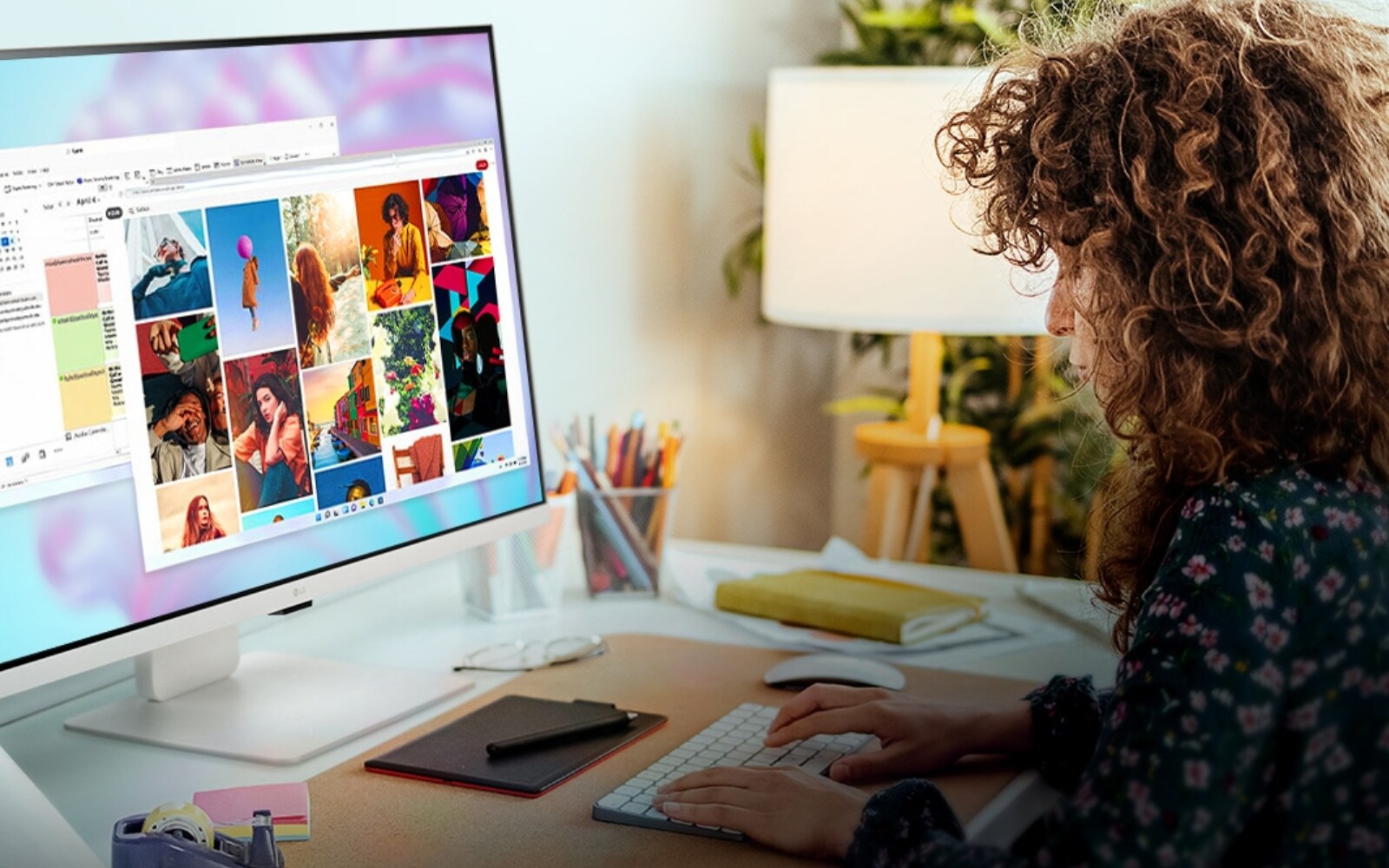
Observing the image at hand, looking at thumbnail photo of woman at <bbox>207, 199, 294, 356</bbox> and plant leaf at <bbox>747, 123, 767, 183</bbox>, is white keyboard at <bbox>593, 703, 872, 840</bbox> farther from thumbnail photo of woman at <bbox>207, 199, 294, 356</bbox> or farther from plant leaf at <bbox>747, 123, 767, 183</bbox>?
plant leaf at <bbox>747, 123, 767, 183</bbox>

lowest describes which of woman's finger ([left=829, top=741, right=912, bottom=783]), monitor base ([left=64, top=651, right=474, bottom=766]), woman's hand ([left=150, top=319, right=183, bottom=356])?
woman's finger ([left=829, top=741, right=912, bottom=783])

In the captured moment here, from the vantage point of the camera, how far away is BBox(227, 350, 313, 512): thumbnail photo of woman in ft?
3.67

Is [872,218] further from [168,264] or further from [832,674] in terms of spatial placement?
[168,264]

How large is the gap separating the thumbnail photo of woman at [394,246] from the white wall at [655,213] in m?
0.28

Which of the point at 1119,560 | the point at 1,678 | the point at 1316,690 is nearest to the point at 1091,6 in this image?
the point at 1119,560

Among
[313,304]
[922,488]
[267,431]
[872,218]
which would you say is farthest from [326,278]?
[922,488]

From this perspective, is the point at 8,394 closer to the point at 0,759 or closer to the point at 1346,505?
the point at 0,759

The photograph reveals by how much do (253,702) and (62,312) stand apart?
371 mm

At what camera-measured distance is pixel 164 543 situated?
42.2 inches

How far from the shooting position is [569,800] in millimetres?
1028

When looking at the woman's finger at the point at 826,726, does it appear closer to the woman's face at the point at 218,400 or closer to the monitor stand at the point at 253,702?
the monitor stand at the point at 253,702

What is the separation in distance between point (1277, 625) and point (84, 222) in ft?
2.56

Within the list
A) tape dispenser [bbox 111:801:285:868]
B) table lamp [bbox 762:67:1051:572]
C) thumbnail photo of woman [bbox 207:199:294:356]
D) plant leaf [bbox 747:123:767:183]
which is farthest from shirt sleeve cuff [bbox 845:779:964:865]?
plant leaf [bbox 747:123:767:183]

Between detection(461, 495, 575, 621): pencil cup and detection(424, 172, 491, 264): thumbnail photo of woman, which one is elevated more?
detection(424, 172, 491, 264): thumbnail photo of woman
